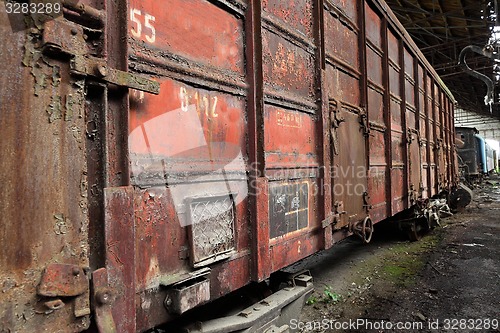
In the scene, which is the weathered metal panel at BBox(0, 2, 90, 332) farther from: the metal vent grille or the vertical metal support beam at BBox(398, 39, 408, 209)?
the vertical metal support beam at BBox(398, 39, 408, 209)

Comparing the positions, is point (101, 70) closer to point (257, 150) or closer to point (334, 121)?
point (257, 150)

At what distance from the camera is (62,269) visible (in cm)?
114

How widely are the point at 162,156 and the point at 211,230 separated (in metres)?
0.51

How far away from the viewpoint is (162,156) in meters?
1.60

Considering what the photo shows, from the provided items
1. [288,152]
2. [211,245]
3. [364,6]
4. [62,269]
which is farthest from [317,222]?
[364,6]

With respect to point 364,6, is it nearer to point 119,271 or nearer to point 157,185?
point 157,185

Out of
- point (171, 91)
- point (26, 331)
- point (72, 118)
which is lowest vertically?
point (26, 331)

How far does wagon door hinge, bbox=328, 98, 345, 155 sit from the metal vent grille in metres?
1.46

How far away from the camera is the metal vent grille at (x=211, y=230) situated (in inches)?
68.4

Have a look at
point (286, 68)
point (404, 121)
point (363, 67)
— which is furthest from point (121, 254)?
point (404, 121)

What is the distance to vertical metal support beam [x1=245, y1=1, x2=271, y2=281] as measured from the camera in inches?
82.6

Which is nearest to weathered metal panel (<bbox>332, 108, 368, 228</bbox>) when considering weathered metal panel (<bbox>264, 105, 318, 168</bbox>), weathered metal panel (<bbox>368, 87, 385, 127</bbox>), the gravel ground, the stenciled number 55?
weathered metal panel (<bbox>264, 105, 318, 168</bbox>)

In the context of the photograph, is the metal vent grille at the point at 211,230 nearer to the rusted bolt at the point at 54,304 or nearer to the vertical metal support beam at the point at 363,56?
the rusted bolt at the point at 54,304

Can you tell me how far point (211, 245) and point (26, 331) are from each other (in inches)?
36.3
